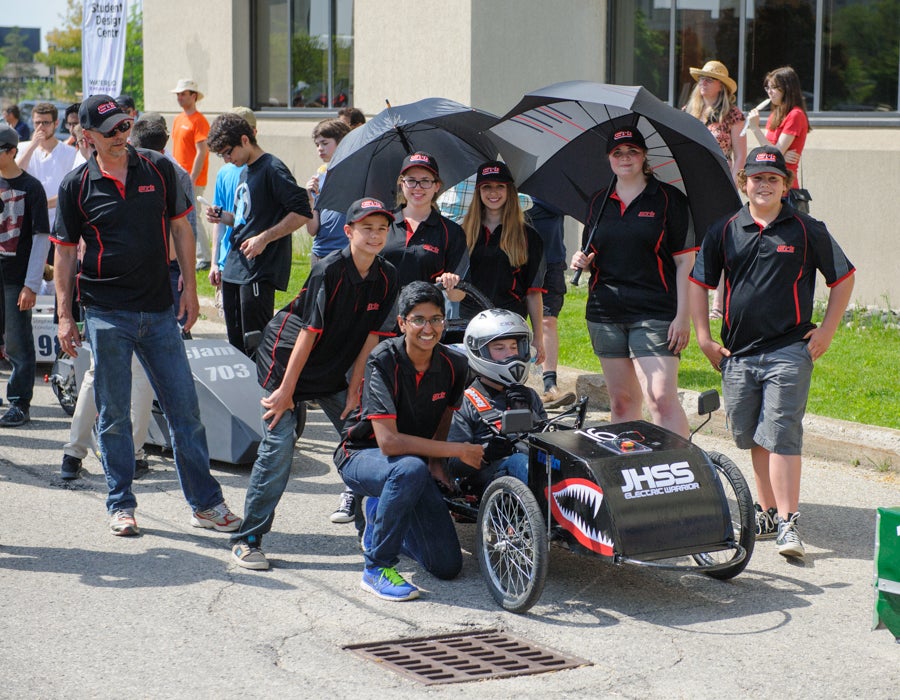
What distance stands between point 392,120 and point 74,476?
2.81 m

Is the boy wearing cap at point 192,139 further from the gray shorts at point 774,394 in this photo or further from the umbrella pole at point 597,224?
the gray shorts at point 774,394

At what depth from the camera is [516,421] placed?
5449 mm

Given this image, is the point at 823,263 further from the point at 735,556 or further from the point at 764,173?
the point at 735,556

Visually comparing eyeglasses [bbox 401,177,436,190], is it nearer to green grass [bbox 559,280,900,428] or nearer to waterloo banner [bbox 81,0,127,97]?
green grass [bbox 559,280,900,428]

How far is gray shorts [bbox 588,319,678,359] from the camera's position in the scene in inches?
261

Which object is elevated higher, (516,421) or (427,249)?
(427,249)

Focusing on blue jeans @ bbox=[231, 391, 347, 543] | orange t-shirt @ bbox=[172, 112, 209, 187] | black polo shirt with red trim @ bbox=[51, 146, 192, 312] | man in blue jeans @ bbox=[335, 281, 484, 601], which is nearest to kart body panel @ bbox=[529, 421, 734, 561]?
man in blue jeans @ bbox=[335, 281, 484, 601]

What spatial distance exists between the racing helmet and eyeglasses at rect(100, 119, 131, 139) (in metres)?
1.93

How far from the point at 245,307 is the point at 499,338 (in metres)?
2.82

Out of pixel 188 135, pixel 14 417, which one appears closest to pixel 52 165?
pixel 188 135

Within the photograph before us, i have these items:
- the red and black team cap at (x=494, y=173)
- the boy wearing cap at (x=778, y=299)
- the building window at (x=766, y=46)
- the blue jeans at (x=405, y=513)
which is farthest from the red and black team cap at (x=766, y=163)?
the building window at (x=766, y=46)

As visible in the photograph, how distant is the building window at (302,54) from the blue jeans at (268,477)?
37.7ft

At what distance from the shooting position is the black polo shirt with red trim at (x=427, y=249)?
691cm

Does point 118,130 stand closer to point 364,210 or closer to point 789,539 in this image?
point 364,210
